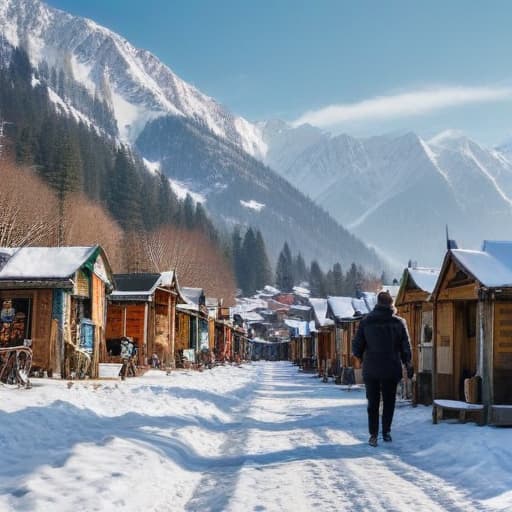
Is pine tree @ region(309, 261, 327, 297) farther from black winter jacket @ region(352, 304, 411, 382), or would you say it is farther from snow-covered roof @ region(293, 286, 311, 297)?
black winter jacket @ region(352, 304, 411, 382)

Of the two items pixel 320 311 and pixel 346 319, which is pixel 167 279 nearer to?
pixel 346 319

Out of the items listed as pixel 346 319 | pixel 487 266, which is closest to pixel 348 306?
pixel 346 319

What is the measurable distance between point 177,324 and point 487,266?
29.2 m

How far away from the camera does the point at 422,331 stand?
21094 millimetres

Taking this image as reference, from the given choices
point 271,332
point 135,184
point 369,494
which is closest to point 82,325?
point 369,494

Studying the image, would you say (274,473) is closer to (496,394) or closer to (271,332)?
(496,394)

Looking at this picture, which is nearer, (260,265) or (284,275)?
(260,265)

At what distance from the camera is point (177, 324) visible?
41250 millimetres

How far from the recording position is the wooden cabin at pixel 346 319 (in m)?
33.2

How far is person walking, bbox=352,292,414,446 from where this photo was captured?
33.9 ft

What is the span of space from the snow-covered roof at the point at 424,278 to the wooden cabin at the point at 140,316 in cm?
1336

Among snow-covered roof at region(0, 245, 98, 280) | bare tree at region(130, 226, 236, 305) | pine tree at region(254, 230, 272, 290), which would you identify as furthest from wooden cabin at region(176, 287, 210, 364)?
pine tree at region(254, 230, 272, 290)

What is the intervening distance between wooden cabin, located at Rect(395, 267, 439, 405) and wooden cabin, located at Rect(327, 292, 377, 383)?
909 centimetres

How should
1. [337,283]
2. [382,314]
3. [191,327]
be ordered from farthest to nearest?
1. [337,283]
2. [191,327]
3. [382,314]
